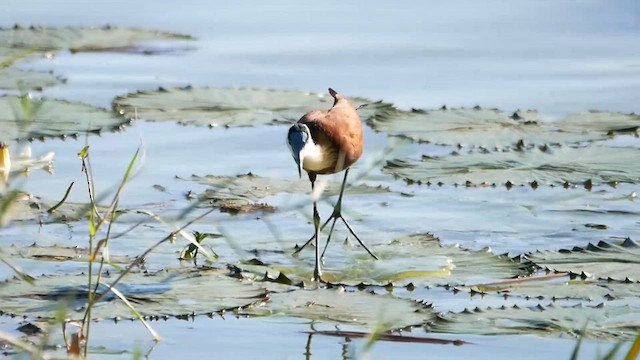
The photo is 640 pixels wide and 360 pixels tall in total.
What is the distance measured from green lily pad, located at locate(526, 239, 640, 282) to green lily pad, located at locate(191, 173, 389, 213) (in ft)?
3.59

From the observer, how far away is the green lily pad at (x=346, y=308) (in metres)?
4.15

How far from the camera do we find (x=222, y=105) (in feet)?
23.8

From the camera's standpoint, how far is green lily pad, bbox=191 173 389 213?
221 inches

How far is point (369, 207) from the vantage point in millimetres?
5727

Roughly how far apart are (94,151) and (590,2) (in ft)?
17.0

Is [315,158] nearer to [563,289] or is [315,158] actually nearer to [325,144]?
[325,144]

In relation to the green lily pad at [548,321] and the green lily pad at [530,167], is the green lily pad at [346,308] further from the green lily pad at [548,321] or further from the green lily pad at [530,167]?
the green lily pad at [530,167]

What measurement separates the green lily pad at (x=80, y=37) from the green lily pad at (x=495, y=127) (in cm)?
256

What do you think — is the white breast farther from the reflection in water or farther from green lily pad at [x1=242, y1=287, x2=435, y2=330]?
the reflection in water

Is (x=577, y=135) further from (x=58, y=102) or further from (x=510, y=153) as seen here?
(x=58, y=102)

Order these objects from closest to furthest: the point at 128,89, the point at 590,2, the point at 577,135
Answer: the point at 577,135 → the point at 128,89 → the point at 590,2

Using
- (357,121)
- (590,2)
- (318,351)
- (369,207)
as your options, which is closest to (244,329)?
(318,351)

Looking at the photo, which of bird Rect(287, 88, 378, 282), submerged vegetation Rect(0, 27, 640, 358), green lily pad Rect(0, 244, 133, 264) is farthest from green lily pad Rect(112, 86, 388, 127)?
green lily pad Rect(0, 244, 133, 264)

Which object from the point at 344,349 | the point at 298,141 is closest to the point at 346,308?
the point at 344,349
